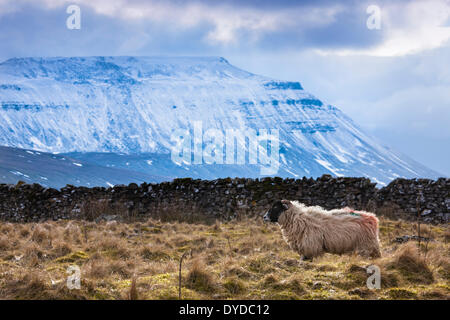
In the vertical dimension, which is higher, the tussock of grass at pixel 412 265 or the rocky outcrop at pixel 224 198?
the rocky outcrop at pixel 224 198

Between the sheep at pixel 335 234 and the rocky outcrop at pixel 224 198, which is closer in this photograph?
the sheep at pixel 335 234

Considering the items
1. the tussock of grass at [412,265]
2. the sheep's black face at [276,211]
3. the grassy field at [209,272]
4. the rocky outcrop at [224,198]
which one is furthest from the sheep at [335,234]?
the rocky outcrop at [224,198]

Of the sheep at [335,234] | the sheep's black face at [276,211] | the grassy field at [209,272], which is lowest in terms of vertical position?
the grassy field at [209,272]

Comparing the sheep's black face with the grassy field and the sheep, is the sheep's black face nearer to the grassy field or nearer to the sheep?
the sheep

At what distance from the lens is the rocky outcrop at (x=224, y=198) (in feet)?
65.5

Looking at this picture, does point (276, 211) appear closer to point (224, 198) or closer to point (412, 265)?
→ point (412, 265)

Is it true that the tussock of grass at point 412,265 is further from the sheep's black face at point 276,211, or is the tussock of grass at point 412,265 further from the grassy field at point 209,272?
the sheep's black face at point 276,211

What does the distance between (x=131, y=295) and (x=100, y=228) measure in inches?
408

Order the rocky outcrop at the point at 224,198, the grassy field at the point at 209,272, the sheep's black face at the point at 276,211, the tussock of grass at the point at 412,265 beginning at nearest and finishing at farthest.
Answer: the grassy field at the point at 209,272
the tussock of grass at the point at 412,265
the sheep's black face at the point at 276,211
the rocky outcrop at the point at 224,198

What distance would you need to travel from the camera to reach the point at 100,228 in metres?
16.5

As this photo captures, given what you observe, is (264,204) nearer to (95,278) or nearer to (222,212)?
(222,212)

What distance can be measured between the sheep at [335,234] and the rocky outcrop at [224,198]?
8.96m

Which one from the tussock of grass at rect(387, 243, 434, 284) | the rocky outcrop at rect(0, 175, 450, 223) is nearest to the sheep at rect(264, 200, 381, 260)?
the tussock of grass at rect(387, 243, 434, 284)

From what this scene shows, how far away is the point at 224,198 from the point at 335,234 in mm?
11116
